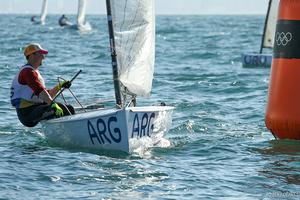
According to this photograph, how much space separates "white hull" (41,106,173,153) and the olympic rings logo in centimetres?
165

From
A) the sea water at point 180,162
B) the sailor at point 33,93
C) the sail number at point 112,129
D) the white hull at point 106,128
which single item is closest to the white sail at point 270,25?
the sea water at point 180,162

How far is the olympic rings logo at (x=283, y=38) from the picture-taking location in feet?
38.4

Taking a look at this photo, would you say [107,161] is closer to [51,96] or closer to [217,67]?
[51,96]

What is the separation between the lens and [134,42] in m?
Result: 11.7

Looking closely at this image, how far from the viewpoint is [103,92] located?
19.0m

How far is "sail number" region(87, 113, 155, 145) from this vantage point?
35.4 feet

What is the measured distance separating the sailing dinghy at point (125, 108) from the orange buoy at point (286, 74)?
139 centimetres

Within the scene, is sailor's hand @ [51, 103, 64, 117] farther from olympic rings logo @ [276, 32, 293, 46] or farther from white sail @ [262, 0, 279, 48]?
white sail @ [262, 0, 279, 48]

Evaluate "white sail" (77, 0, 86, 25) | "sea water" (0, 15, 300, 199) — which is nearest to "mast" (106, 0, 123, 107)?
"sea water" (0, 15, 300, 199)

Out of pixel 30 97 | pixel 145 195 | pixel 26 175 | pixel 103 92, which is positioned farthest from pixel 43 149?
pixel 103 92

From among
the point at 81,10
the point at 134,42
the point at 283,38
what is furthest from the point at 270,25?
the point at 81,10

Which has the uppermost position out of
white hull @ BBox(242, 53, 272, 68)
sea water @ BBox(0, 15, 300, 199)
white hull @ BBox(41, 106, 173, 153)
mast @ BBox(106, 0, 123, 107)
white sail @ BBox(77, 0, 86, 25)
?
mast @ BBox(106, 0, 123, 107)

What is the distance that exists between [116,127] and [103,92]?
819 centimetres

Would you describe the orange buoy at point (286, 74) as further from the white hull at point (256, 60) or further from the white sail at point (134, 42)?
the white hull at point (256, 60)
